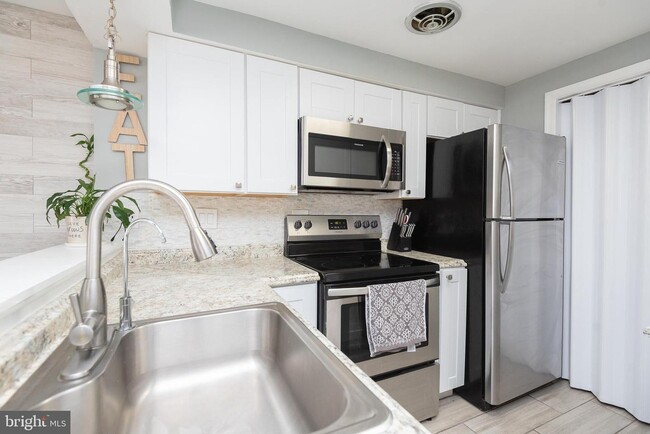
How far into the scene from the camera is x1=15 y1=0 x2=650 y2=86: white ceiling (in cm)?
154

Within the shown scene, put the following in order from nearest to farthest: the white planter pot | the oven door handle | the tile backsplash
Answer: the white planter pot
the oven door handle
the tile backsplash

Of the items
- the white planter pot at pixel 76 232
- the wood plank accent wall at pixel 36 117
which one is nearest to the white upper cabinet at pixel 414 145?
the white planter pot at pixel 76 232

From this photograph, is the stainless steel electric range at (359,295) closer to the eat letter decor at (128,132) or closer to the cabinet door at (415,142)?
the cabinet door at (415,142)

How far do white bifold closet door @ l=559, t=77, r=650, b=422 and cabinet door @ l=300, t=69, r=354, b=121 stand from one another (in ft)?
5.80

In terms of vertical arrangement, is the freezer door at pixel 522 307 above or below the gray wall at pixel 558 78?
below

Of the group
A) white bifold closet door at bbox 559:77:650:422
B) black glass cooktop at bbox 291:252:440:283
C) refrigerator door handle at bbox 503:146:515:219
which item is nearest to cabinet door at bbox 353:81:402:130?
refrigerator door handle at bbox 503:146:515:219

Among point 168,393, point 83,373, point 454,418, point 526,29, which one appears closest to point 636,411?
point 454,418

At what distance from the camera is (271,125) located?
72.6 inches

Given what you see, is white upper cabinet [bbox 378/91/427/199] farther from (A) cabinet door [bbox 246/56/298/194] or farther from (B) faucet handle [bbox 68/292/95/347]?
(B) faucet handle [bbox 68/292/95/347]

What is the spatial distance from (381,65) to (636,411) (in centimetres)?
283

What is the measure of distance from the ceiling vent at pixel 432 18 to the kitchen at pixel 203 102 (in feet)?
0.30

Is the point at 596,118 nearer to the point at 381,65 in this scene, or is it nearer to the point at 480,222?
the point at 480,222

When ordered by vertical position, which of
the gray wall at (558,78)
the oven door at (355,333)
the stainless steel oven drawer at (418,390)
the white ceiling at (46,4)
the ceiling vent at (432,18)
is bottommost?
the stainless steel oven drawer at (418,390)

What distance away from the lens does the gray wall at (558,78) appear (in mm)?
1979
